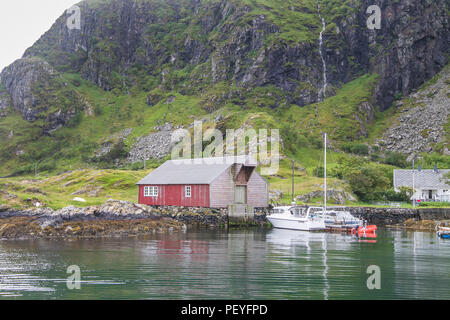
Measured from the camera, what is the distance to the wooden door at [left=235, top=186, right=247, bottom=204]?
5838 centimetres

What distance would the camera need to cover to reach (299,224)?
53969 millimetres

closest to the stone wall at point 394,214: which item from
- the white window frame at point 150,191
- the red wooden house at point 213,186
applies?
the red wooden house at point 213,186

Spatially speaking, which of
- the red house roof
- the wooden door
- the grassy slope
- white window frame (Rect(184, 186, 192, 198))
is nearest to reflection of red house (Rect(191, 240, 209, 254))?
the red house roof

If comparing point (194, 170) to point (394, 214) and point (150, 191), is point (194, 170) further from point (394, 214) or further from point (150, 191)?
point (394, 214)

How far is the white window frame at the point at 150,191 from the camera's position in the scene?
63719 mm

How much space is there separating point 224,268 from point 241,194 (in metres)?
32.0

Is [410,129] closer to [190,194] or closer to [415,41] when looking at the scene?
[415,41]

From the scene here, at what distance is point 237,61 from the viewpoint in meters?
196

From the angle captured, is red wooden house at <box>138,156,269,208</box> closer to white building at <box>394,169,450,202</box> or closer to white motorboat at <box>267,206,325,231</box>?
white motorboat at <box>267,206,325,231</box>

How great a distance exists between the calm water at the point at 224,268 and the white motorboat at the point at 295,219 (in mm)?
10161

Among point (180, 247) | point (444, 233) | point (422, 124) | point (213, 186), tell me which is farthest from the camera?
point (422, 124)

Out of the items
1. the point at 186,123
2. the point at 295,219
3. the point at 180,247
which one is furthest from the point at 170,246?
the point at 186,123

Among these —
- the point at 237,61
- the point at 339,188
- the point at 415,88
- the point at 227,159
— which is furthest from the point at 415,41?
the point at 227,159
